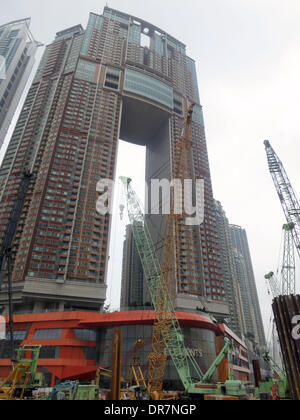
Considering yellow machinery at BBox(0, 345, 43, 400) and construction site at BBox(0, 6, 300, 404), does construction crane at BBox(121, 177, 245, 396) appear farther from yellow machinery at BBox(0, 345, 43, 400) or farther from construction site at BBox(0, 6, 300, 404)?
yellow machinery at BBox(0, 345, 43, 400)

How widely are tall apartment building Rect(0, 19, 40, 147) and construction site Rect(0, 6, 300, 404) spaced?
4.19m

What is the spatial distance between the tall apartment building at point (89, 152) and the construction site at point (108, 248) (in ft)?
2.09

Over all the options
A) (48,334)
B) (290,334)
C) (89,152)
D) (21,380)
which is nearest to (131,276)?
(89,152)

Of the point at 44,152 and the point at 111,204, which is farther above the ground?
the point at 44,152

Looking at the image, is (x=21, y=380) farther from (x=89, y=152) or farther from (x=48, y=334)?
(x=89, y=152)

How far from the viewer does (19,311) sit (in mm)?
90438

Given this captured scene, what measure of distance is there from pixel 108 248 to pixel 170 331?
56.7 meters

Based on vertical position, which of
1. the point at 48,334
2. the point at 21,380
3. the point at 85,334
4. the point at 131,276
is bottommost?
the point at 21,380

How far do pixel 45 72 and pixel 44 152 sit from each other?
65.9 meters

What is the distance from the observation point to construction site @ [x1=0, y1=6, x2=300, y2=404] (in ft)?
148

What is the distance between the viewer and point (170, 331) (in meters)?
54.6

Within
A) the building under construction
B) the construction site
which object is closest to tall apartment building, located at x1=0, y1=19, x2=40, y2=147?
the construction site

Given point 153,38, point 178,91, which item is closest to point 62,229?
point 178,91
